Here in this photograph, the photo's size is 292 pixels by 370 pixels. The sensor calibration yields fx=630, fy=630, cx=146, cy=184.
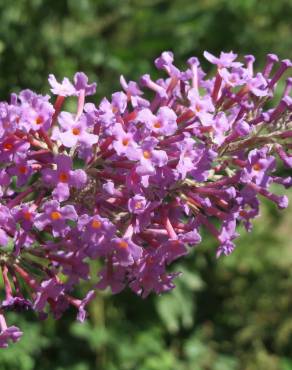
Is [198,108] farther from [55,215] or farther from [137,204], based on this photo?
[55,215]

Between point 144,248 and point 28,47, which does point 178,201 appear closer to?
Result: point 144,248

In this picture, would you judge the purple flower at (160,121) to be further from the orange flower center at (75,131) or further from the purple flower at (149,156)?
the orange flower center at (75,131)

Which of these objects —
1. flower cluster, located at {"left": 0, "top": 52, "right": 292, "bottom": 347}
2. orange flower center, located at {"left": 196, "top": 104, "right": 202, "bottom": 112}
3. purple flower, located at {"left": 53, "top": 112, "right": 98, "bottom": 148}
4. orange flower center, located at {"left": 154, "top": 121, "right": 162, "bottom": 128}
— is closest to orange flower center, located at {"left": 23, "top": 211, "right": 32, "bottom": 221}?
flower cluster, located at {"left": 0, "top": 52, "right": 292, "bottom": 347}

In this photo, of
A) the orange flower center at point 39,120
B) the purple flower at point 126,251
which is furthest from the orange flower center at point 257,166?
the orange flower center at point 39,120

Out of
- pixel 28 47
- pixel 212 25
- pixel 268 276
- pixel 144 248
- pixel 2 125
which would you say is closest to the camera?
pixel 2 125

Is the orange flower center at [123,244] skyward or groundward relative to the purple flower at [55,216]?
groundward

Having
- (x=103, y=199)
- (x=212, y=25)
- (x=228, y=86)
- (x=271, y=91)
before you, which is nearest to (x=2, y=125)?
(x=103, y=199)
